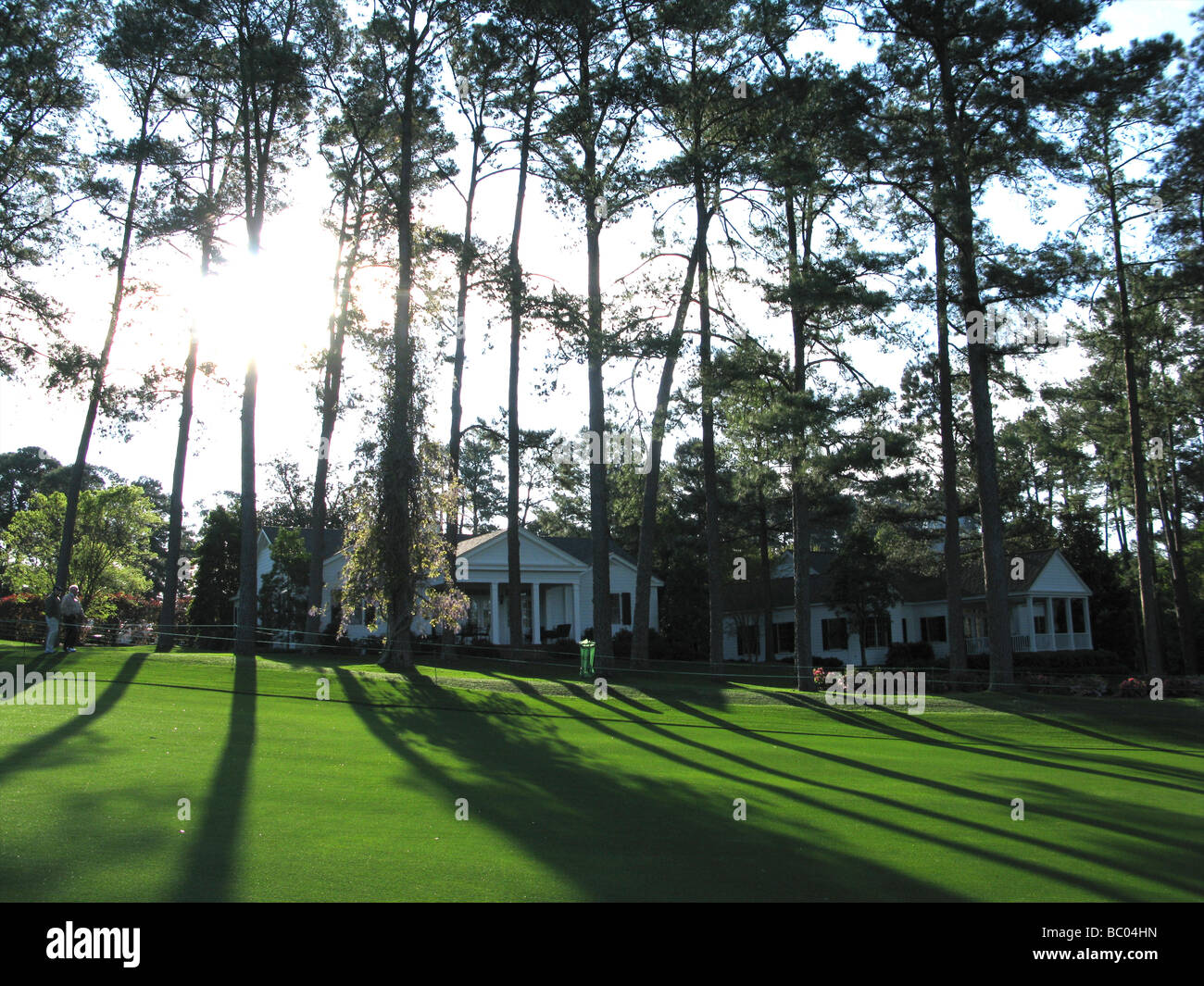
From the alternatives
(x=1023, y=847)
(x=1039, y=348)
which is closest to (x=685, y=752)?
(x=1023, y=847)

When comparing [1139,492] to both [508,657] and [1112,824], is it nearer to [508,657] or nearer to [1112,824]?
[508,657]

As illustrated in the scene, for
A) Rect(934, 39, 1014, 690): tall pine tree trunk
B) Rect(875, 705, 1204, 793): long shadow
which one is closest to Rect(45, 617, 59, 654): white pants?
Rect(875, 705, 1204, 793): long shadow

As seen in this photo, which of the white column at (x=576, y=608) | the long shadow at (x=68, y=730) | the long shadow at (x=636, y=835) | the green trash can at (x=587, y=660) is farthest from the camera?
the white column at (x=576, y=608)

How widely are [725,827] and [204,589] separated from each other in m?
37.5

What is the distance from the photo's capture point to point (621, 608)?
4416 centimetres

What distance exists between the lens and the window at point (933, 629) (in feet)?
139

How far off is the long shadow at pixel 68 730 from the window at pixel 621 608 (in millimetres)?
28019

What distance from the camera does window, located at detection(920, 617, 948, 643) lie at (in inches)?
1670

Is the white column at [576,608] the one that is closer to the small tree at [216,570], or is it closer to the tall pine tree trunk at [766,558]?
the tall pine tree trunk at [766,558]

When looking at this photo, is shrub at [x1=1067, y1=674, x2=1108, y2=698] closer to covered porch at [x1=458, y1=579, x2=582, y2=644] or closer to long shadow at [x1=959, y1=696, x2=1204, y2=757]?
long shadow at [x1=959, y1=696, x2=1204, y2=757]

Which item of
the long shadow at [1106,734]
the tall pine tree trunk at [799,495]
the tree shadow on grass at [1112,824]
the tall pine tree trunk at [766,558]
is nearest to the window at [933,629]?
the tall pine tree trunk at [766,558]

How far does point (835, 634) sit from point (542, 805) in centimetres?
3645

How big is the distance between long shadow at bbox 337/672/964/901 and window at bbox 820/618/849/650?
3122 cm

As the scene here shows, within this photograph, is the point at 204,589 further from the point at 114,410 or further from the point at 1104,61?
the point at 1104,61
